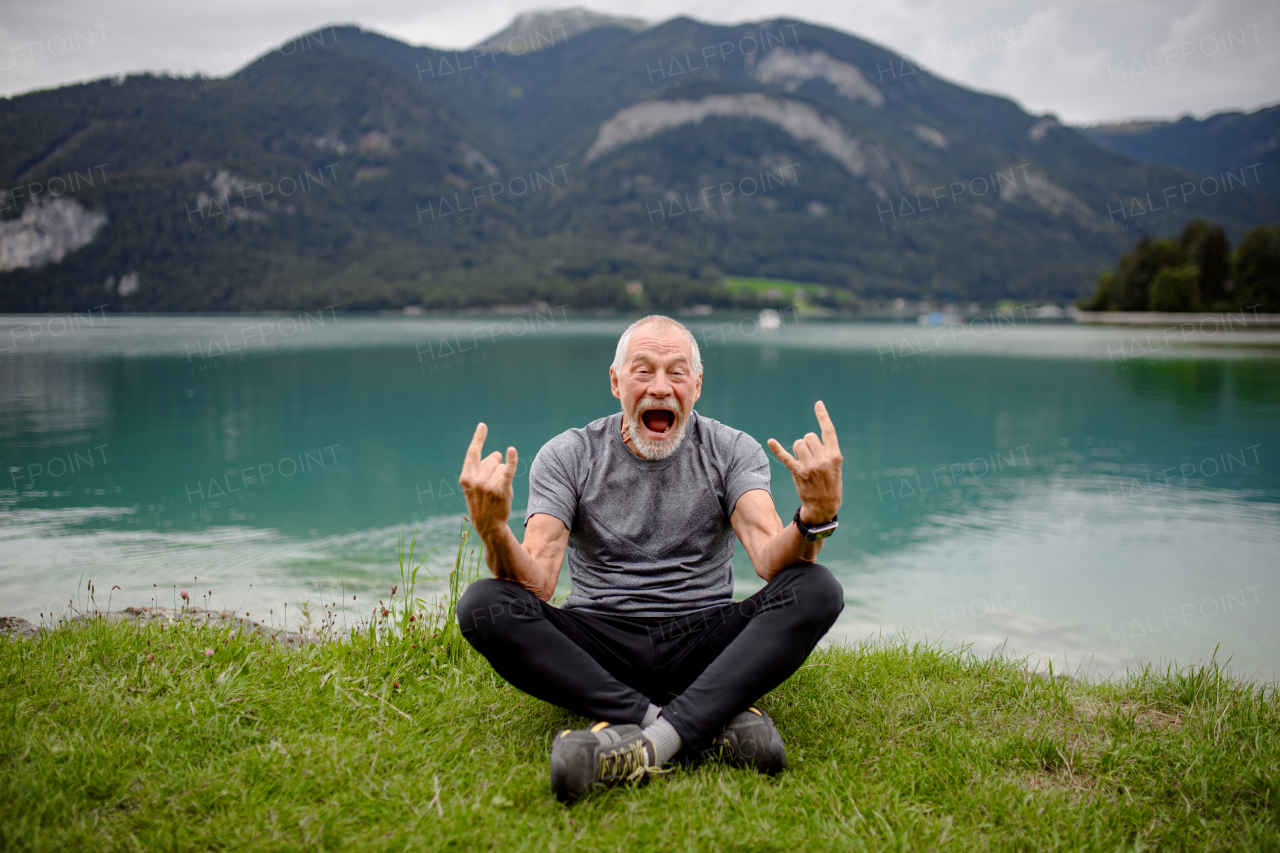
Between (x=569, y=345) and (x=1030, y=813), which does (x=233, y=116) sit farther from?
(x=1030, y=813)

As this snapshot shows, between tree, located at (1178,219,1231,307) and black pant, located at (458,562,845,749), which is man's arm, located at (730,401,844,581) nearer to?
black pant, located at (458,562,845,749)

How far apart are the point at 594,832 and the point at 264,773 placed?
131cm

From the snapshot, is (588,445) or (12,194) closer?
(588,445)

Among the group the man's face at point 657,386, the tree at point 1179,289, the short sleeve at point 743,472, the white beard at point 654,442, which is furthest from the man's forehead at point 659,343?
the tree at point 1179,289

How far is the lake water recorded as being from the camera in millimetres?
7488

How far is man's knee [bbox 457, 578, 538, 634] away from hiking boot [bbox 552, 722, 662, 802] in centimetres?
51

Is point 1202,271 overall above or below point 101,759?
above

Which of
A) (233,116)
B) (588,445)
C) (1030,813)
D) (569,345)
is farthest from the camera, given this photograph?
(233,116)

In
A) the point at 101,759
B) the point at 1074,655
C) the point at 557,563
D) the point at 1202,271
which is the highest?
the point at 1202,271

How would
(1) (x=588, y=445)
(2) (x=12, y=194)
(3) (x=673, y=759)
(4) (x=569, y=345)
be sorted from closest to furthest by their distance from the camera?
(3) (x=673, y=759) → (1) (x=588, y=445) → (4) (x=569, y=345) → (2) (x=12, y=194)

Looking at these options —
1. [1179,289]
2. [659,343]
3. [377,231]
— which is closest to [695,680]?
[659,343]

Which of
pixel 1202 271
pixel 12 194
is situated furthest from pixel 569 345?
pixel 12 194

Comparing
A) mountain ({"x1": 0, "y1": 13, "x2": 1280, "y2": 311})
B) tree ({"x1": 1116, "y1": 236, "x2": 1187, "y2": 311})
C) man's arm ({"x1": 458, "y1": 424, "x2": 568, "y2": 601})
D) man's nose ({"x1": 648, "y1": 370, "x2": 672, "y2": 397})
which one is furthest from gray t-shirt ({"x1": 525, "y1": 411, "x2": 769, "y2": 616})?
mountain ({"x1": 0, "y1": 13, "x2": 1280, "y2": 311})

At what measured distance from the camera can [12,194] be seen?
101438 mm
